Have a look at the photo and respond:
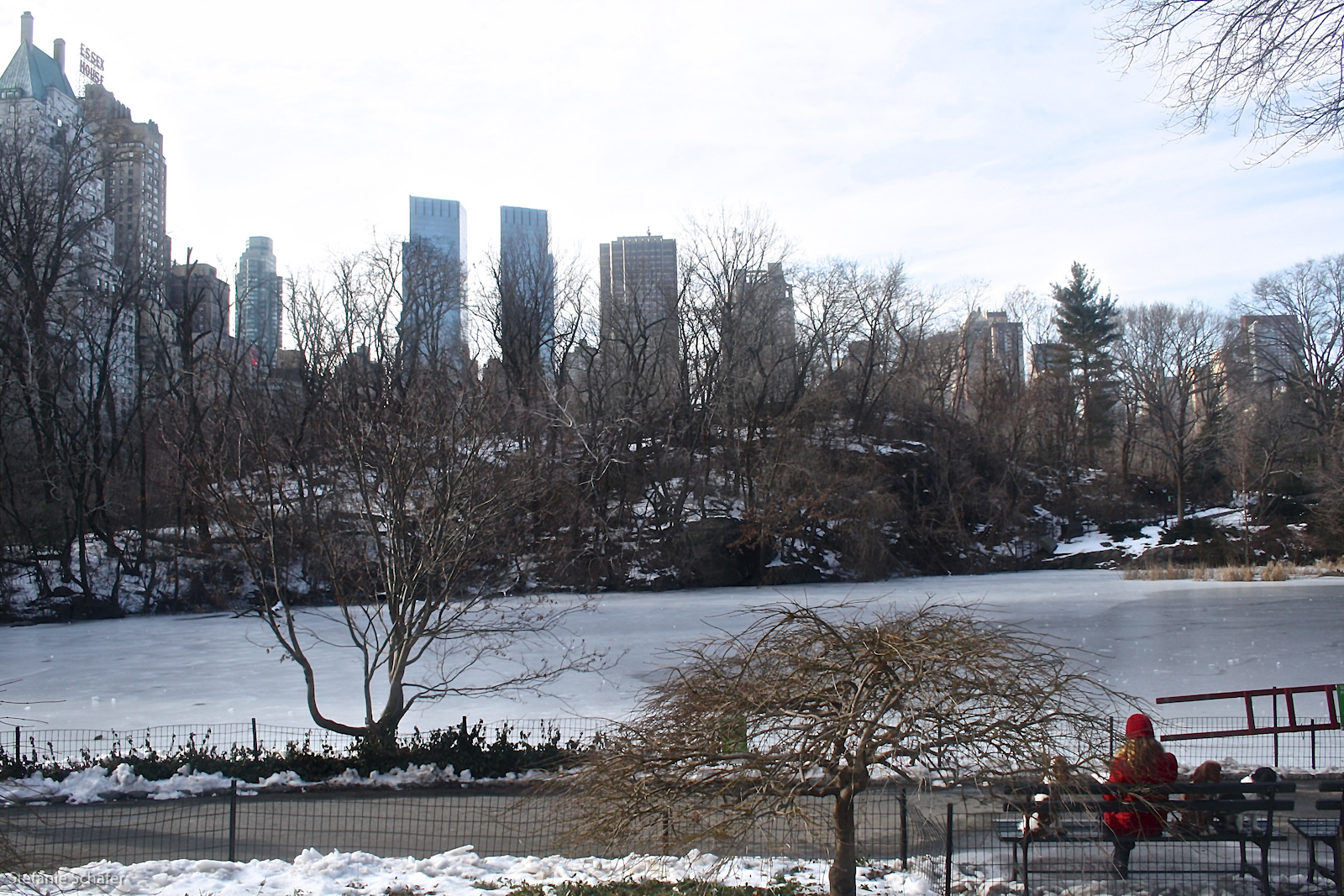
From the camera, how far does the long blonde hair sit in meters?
5.99

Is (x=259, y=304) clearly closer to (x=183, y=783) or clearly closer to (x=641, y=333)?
(x=641, y=333)

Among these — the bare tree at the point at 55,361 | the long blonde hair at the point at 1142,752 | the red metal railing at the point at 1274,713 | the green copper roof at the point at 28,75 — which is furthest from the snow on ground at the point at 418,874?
the green copper roof at the point at 28,75

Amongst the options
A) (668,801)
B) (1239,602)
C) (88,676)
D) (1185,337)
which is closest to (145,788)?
(668,801)

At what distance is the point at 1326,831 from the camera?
6023 millimetres

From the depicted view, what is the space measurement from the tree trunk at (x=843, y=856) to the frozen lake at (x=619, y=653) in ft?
14.3

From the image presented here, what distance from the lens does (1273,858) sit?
6.67m

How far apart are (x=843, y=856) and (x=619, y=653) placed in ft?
40.9

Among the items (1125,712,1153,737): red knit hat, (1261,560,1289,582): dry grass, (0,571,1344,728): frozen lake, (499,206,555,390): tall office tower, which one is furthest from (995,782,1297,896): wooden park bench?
(499,206,555,390): tall office tower

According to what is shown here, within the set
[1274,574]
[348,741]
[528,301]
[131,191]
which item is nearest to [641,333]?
[528,301]

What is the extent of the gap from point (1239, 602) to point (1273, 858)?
2005 cm

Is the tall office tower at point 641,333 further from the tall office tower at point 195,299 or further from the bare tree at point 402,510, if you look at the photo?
the bare tree at point 402,510

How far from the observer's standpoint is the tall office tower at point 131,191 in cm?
3478

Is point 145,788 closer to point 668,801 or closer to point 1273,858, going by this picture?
point 668,801

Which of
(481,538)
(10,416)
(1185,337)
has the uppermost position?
(1185,337)
